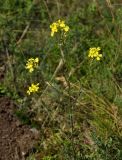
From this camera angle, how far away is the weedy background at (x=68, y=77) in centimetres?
343

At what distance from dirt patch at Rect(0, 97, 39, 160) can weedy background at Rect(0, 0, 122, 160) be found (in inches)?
2.3

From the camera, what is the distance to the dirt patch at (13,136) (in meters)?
3.50

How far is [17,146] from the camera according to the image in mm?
3557

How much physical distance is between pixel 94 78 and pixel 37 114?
52 centimetres

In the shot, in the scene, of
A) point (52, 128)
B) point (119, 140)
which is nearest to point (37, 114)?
point (52, 128)

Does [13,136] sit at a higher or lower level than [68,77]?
lower

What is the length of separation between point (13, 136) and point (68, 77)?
66cm

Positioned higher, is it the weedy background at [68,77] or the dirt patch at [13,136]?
the weedy background at [68,77]

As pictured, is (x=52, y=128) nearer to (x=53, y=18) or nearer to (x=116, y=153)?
(x=116, y=153)

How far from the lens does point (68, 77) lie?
329 centimetres

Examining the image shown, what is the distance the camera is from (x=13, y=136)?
11.9ft

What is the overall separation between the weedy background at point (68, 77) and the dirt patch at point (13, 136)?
2.3 inches

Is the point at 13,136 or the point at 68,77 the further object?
the point at 13,136

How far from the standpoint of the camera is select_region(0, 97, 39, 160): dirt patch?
3.50 m
